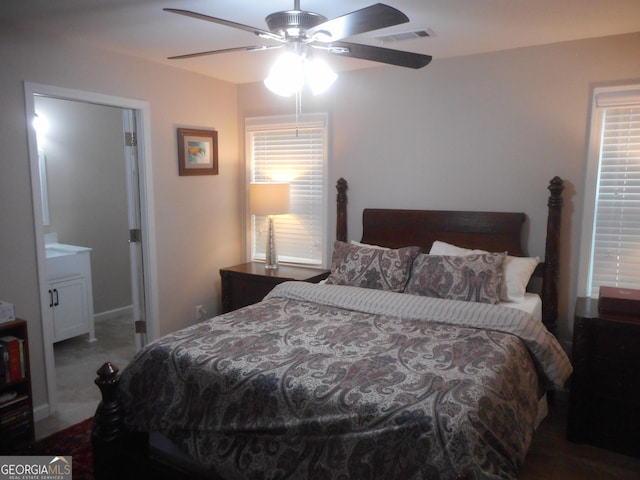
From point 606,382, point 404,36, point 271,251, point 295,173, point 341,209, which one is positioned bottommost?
point 606,382

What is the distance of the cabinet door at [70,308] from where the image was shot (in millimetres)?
4117

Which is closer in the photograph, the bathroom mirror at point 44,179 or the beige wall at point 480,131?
the beige wall at point 480,131

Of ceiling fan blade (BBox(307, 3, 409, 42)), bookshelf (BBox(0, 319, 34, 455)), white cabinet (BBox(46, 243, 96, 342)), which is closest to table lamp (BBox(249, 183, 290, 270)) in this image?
white cabinet (BBox(46, 243, 96, 342))

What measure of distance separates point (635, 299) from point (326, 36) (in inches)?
85.9

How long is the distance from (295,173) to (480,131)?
1637 mm

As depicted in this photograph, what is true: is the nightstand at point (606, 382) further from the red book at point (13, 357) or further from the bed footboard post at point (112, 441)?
the red book at point (13, 357)

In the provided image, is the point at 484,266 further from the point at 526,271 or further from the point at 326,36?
the point at 326,36

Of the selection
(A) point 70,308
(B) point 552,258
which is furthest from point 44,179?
(B) point 552,258

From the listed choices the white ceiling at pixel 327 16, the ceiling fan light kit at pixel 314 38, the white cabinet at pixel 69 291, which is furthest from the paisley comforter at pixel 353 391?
the white cabinet at pixel 69 291

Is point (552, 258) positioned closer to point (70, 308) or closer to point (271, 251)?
point (271, 251)

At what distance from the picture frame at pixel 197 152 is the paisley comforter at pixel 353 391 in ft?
5.71

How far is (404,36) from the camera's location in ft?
9.46

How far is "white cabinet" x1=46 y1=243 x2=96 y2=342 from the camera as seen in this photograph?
4.09 metres

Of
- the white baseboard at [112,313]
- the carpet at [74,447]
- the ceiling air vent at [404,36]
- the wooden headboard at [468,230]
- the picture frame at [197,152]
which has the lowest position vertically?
the carpet at [74,447]
